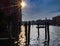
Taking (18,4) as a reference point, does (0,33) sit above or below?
below

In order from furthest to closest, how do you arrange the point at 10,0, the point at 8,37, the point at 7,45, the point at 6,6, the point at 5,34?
the point at 10,0
the point at 6,6
the point at 5,34
the point at 8,37
the point at 7,45

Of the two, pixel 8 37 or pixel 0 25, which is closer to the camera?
pixel 8 37

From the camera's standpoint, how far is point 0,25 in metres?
15.5

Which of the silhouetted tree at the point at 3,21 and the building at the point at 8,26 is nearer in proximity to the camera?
the building at the point at 8,26

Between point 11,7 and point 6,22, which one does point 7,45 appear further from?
point 11,7

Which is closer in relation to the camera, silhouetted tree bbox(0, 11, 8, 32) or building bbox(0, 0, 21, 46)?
building bbox(0, 0, 21, 46)

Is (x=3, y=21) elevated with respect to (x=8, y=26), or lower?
elevated

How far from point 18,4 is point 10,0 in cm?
122

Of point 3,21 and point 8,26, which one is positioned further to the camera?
point 8,26

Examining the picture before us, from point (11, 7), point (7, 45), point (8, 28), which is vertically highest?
point (11, 7)

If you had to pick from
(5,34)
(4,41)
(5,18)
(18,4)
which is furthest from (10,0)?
(4,41)

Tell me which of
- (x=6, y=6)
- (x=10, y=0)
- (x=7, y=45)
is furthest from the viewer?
(x=10, y=0)

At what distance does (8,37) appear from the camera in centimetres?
1406

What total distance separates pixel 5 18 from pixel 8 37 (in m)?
2.45
